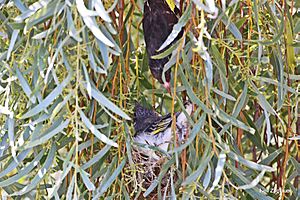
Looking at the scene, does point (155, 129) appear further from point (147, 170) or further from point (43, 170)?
point (43, 170)

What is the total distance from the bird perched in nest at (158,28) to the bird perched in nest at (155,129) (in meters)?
0.05

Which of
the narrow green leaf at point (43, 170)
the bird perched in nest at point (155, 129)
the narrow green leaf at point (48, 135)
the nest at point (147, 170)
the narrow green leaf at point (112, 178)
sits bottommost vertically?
the nest at point (147, 170)

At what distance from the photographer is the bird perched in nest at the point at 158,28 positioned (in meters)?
0.77

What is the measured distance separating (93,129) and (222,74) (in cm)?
15

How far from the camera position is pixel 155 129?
0.79 m

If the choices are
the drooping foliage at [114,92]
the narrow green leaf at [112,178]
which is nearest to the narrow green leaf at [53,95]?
the drooping foliage at [114,92]

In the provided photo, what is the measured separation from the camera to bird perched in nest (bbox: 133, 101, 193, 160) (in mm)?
765

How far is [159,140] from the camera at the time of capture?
0.78 metres

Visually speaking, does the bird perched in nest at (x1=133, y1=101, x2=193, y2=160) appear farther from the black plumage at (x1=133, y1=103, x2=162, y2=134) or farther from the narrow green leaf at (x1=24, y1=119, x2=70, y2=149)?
the narrow green leaf at (x1=24, y1=119, x2=70, y2=149)

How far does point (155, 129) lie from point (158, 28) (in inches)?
4.9

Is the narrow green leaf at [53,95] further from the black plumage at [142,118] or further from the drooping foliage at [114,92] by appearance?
the black plumage at [142,118]

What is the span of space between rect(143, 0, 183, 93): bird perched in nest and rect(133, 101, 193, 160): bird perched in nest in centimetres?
5

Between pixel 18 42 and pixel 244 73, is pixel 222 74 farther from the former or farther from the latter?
pixel 18 42

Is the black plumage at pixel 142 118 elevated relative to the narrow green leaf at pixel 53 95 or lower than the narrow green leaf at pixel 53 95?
lower
